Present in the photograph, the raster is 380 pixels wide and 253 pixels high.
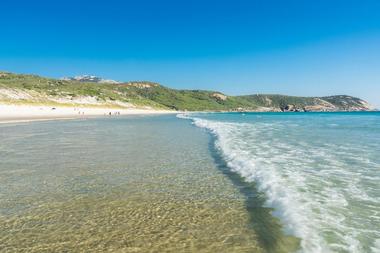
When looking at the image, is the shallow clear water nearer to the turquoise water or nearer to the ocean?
the ocean

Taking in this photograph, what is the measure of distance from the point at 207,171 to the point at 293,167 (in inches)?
135

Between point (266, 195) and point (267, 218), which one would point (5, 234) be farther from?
point (266, 195)

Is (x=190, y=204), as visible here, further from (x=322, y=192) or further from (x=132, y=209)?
(x=322, y=192)

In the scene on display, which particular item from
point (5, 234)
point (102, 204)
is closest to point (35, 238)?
point (5, 234)

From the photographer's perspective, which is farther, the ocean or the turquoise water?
the turquoise water

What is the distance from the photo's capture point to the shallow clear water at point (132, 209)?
5832mm

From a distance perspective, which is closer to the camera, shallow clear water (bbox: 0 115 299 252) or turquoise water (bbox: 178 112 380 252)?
shallow clear water (bbox: 0 115 299 252)

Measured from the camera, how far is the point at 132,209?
7.75 metres

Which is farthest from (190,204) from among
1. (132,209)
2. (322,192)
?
(322,192)

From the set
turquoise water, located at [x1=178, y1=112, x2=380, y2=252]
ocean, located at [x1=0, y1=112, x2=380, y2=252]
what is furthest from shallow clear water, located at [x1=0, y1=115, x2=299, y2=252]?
turquoise water, located at [x1=178, y1=112, x2=380, y2=252]

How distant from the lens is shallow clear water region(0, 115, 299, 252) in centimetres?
583

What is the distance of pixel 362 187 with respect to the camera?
9562mm

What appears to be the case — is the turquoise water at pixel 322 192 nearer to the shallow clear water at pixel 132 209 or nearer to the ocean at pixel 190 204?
the ocean at pixel 190 204

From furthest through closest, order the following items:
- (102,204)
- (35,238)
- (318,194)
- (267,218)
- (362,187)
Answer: (362,187) < (318,194) < (102,204) < (267,218) < (35,238)
